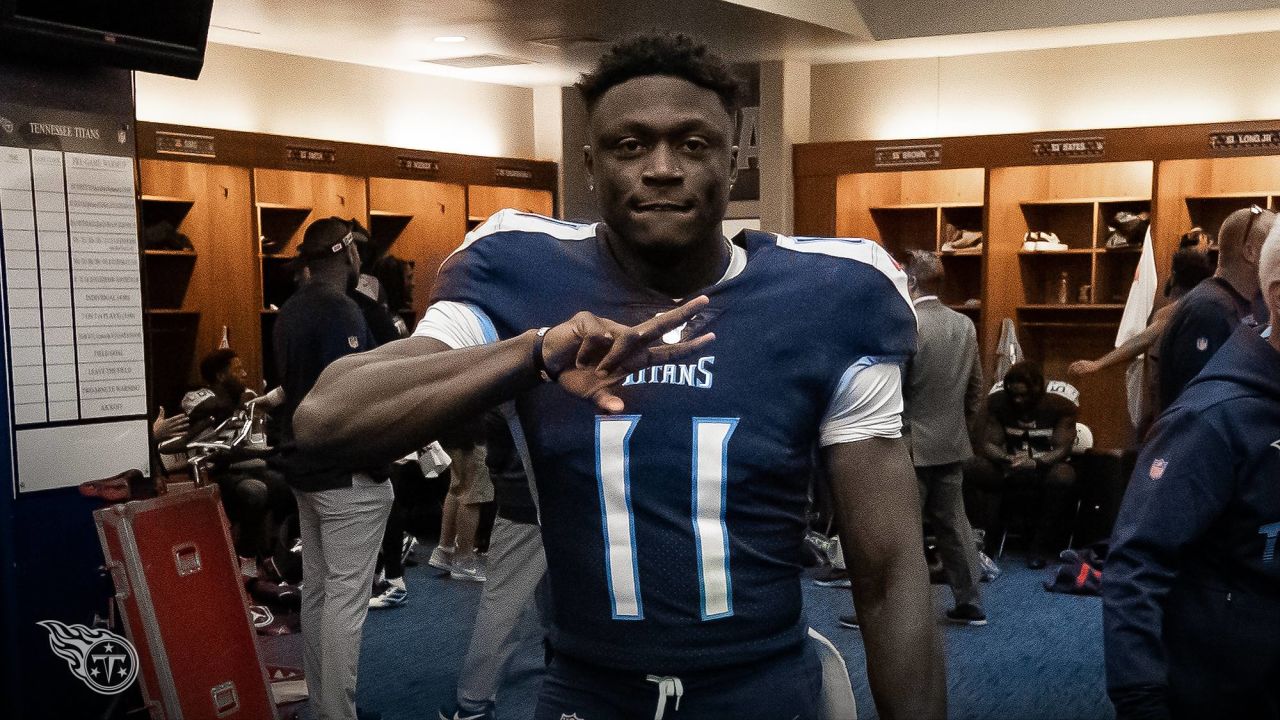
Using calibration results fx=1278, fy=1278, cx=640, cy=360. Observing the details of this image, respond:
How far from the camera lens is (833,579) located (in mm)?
6699

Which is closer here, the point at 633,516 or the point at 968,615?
the point at 633,516

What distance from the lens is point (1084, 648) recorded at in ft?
17.9

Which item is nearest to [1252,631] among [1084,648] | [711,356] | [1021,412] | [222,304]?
[711,356]

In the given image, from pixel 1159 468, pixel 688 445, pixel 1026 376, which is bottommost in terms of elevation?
pixel 1026 376

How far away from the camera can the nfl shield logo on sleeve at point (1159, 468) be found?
1.92 m

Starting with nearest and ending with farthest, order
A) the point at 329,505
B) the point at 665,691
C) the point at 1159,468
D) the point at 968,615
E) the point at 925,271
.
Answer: the point at 665,691
the point at 1159,468
the point at 329,505
the point at 968,615
the point at 925,271

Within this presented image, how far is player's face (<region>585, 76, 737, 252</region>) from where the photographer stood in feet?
5.00

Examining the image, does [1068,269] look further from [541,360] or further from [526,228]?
[541,360]

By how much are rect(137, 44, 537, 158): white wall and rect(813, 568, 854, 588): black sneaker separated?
5157 mm

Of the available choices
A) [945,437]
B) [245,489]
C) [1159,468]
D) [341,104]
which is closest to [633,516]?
[1159,468]

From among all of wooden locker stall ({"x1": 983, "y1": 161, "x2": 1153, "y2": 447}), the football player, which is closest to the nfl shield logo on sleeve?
the football player

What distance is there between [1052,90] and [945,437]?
196 inches

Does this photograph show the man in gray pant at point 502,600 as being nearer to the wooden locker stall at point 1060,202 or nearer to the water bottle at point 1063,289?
the wooden locker stall at point 1060,202

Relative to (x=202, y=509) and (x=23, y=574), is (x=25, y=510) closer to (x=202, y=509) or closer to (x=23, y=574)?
(x=23, y=574)
